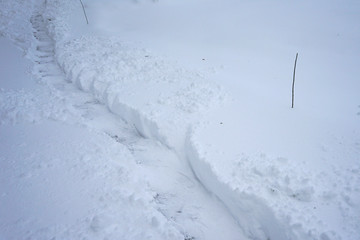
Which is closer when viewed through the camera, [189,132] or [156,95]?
[189,132]

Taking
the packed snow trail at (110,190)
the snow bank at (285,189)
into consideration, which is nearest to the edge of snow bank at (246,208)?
the snow bank at (285,189)

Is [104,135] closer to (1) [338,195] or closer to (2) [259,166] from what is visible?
(2) [259,166]

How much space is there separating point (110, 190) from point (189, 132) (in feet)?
5.45

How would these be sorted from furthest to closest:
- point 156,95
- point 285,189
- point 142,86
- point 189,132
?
point 142,86 → point 156,95 → point 189,132 → point 285,189

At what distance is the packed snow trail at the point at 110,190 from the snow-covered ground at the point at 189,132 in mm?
18

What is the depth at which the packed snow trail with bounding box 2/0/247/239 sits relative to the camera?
2.87 m

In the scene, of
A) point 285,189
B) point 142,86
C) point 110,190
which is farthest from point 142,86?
point 285,189

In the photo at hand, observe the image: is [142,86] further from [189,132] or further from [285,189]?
[285,189]

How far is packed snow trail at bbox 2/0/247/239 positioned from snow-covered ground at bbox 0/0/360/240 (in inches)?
0.7

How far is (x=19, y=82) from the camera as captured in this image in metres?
5.77

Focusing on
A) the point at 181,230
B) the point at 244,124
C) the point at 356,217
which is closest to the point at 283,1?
the point at 244,124

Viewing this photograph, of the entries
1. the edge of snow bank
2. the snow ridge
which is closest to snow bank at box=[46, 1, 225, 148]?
the snow ridge

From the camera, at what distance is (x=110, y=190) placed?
10.9 ft

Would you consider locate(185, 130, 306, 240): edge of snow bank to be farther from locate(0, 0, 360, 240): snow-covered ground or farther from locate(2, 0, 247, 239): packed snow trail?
locate(2, 0, 247, 239): packed snow trail
